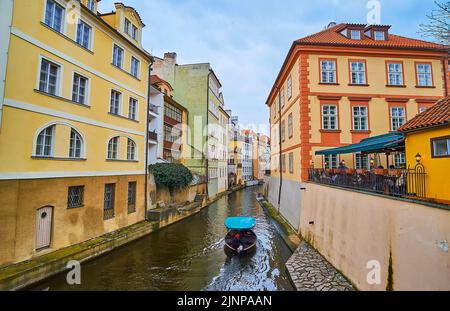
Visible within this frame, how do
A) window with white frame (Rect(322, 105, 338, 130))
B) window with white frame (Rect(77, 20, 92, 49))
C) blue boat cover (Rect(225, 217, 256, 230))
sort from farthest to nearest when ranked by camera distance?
window with white frame (Rect(322, 105, 338, 130)) → blue boat cover (Rect(225, 217, 256, 230)) → window with white frame (Rect(77, 20, 92, 49))

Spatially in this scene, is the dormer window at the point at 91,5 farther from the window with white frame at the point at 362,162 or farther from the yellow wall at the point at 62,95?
the window with white frame at the point at 362,162

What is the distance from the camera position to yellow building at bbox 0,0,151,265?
9.27m

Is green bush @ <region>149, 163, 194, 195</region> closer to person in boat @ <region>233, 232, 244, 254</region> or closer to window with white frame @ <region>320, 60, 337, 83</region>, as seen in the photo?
person in boat @ <region>233, 232, 244, 254</region>

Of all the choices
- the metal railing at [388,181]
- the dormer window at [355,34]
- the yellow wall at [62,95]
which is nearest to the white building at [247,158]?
the dormer window at [355,34]

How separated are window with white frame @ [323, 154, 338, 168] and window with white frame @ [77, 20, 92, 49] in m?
15.8

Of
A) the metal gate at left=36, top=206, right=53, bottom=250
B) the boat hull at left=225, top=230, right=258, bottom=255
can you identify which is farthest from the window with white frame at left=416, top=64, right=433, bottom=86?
the metal gate at left=36, top=206, right=53, bottom=250

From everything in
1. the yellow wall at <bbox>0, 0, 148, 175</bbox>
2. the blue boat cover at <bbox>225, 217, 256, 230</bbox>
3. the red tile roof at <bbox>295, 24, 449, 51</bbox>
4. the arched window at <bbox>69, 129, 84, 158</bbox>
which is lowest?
the blue boat cover at <bbox>225, 217, 256, 230</bbox>

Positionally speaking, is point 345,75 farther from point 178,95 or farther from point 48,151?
point 178,95

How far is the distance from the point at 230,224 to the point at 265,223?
23.3 feet

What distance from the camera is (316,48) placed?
1585 cm

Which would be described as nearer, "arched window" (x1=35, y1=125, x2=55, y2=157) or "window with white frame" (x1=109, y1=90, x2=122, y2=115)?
"arched window" (x1=35, y1=125, x2=55, y2=157)

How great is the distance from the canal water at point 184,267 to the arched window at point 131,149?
5.79 metres

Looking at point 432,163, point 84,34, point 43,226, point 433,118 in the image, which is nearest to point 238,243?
point 43,226
